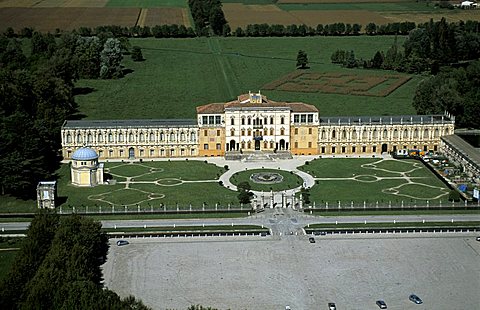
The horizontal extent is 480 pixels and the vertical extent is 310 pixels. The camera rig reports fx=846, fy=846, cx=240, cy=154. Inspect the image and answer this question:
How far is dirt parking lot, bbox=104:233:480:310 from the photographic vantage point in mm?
74312

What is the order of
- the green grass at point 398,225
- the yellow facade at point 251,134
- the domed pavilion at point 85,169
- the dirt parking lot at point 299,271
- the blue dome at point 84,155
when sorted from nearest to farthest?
the dirt parking lot at point 299,271
the green grass at point 398,225
the domed pavilion at point 85,169
the blue dome at point 84,155
the yellow facade at point 251,134

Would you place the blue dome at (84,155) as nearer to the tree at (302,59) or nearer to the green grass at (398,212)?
the green grass at (398,212)

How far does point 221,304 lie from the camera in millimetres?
73125

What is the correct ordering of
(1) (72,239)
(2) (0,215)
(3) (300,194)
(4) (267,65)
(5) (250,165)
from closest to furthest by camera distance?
(1) (72,239), (2) (0,215), (3) (300,194), (5) (250,165), (4) (267,65)

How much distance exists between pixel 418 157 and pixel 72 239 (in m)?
59.3

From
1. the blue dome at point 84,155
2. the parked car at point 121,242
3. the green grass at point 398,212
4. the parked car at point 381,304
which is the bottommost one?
the parked car at point 381,304

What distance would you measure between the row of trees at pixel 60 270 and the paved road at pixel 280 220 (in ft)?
26.6

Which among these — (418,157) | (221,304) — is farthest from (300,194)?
(221,304)

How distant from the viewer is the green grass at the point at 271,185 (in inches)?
4205

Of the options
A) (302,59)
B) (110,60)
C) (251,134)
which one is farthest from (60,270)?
(302,59)

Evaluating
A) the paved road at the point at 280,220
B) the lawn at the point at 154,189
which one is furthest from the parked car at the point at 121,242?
Answer: the lawn at the point at 154,189

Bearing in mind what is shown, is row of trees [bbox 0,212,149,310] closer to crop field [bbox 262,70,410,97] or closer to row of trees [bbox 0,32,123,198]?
row of trees [bbox 0,32,123,198]

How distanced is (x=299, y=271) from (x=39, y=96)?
65517 millimetres

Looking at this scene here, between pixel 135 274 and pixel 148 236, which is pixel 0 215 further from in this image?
pixel 135 274
